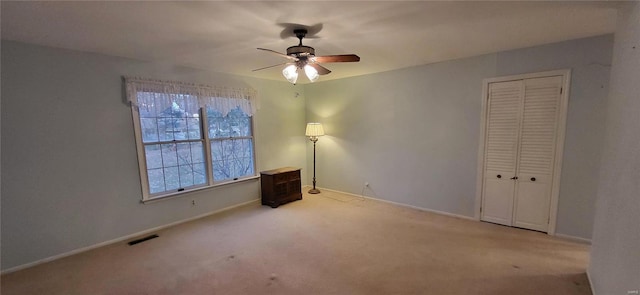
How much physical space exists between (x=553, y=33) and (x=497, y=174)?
1.71 m

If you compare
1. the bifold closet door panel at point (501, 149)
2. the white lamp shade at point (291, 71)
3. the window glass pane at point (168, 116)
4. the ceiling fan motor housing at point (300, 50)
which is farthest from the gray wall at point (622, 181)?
the window glass pane at point (168, 116)

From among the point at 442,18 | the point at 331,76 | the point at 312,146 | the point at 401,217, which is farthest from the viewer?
the point at 312,146

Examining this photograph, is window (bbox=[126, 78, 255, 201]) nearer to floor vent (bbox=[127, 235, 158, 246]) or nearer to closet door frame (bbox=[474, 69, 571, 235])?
floor vent (bbox=[127, 235, 158, 246])

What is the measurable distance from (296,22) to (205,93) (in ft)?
7.46

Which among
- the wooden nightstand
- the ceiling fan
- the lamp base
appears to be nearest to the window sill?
the wooden nightstand

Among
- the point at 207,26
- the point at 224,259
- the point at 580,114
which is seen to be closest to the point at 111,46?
the point at 207,26

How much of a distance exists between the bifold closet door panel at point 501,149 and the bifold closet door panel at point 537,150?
72mm

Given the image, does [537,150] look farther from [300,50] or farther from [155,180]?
[155,180]

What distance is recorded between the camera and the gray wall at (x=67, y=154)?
2484 millimetres

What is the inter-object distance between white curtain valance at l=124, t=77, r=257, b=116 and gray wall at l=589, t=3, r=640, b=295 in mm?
4220

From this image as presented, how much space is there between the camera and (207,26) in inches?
86.5

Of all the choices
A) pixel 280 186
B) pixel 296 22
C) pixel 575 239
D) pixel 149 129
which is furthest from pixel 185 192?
pixel 575 239

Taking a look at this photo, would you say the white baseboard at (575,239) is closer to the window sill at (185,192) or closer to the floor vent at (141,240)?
A: the window sill at (185,192)

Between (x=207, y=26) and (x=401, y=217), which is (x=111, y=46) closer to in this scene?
(x=207, y=26)
